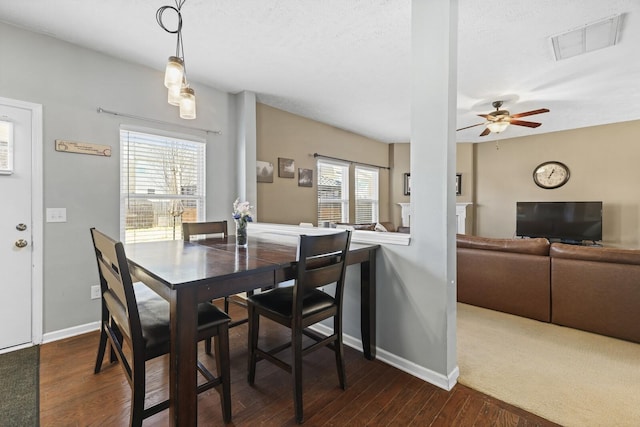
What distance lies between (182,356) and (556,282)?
3124mm

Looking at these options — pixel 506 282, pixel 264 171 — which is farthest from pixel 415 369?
pixel 264 171

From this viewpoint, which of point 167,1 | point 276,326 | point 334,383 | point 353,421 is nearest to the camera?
point 353,421

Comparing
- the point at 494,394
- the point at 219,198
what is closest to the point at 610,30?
the point at 494,394

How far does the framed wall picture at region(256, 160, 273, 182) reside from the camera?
3978mm

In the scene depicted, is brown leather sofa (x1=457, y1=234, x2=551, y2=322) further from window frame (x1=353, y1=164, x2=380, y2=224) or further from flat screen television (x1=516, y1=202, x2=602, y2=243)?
flat screen television (x1=516, y1=202, x2=602, y2=243)

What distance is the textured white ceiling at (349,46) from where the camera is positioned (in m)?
2.12

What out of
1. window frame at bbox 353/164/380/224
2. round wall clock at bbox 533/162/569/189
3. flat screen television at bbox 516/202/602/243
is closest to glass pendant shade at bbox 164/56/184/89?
window frame at bbox 353/164/380/224

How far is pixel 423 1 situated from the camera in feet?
6.08

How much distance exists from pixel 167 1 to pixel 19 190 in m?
1.90

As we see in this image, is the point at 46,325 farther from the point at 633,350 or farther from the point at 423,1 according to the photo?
the point at 633,350

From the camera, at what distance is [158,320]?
151 centimetres

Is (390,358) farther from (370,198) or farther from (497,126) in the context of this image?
(370,198)

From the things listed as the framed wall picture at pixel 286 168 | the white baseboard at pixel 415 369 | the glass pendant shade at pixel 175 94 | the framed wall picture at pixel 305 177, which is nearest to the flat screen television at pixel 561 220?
the framed wall picture at pixel 305 177

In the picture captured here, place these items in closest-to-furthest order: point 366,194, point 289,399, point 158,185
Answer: point 289,399 < point 158,185 < point 366,194
